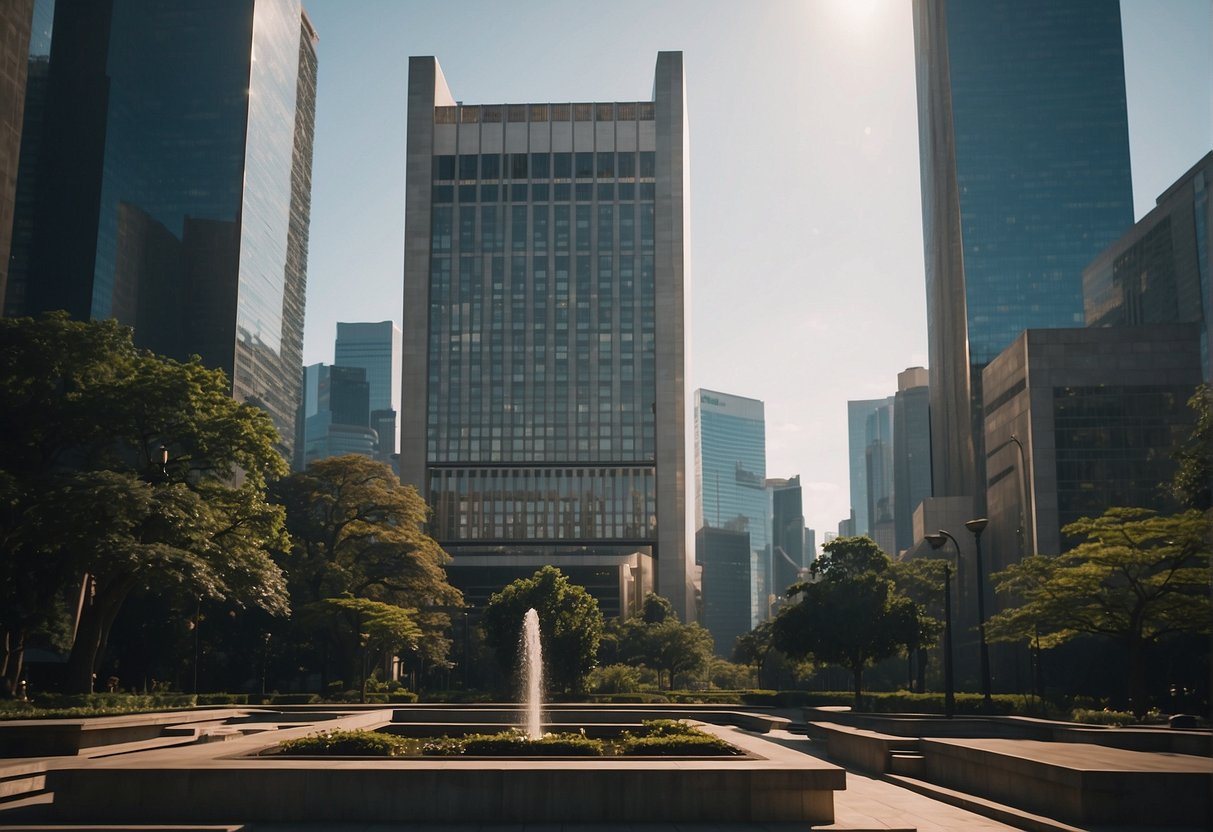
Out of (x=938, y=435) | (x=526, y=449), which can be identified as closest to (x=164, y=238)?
(x=526, y=449)

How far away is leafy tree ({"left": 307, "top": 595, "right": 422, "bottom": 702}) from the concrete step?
34288 millimetres

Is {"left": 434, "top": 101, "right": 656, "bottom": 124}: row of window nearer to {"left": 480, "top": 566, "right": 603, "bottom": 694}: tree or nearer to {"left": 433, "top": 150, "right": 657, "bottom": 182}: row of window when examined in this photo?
{"left": 433, "top": 150, "right": 657, "bottom": 182}: row of window

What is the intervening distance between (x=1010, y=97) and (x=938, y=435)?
1946 inches

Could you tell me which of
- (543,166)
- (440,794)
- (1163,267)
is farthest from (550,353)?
(440,794)

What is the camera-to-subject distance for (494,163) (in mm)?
128250

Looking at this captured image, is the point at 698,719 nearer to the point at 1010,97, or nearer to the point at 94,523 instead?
the point at 94,523

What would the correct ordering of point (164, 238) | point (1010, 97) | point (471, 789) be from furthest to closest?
point (1010, 97)
point (164, 238)
point (471, 789)

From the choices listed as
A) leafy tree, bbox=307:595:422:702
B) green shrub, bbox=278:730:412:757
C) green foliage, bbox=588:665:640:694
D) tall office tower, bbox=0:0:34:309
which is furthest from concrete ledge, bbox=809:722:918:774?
green foliage, bbox=588:665:640:694

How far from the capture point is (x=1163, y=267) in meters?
109

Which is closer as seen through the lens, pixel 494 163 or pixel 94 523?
pixel 94 523

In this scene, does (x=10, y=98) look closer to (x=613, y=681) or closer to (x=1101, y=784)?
(x=1101, y=784)

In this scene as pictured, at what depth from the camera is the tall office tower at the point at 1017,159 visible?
14612 cm

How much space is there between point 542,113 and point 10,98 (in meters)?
96.6

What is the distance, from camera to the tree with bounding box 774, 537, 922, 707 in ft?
171
